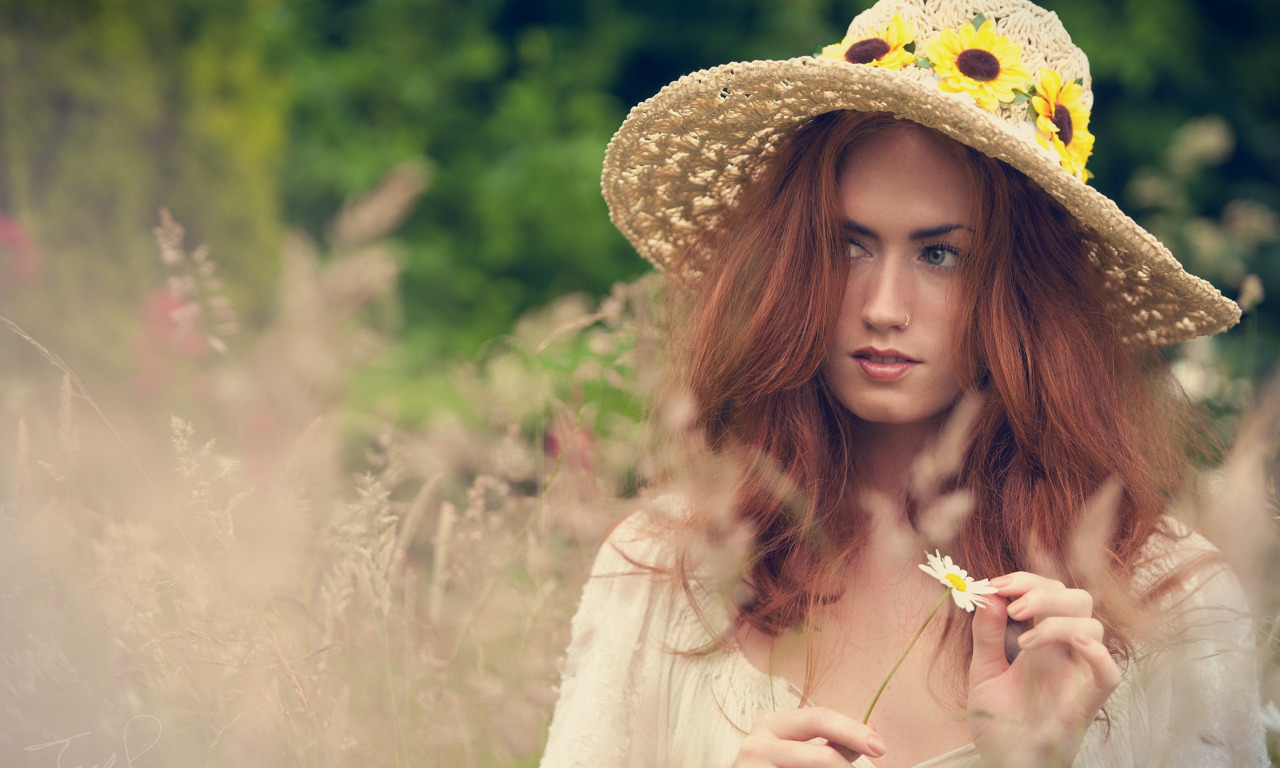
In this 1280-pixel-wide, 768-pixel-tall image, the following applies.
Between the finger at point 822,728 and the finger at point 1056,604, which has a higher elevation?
the finger at point 1056,604

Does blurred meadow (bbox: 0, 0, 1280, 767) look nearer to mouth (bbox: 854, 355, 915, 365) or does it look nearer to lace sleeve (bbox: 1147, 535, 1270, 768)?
lace sleeve (bbox: 1147, 535, 1270, 768)

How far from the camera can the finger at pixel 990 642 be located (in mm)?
1077

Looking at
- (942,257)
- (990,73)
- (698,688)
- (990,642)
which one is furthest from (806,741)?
(990,73)

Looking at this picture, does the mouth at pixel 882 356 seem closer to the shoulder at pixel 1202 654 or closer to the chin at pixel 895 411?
the chin at pixel 895 411

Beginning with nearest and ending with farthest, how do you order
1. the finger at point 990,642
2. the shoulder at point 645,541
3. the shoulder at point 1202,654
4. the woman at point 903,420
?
the finger at point 990,642, the shoulder at point 1202,654, the woman at point 903,420, the shoulder at point 645,541

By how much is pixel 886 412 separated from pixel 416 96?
12.9 feet

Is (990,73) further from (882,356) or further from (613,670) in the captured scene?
(613,670)

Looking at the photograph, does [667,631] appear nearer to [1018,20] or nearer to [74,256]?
[1018,20]

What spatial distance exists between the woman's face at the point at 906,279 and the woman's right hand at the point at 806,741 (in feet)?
Result: 1.55

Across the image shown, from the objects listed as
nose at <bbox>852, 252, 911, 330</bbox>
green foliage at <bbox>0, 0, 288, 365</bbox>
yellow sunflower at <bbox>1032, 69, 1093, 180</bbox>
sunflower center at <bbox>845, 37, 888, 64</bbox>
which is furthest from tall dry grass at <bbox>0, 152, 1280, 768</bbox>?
green foliage at <bbox>0, 0, 288, 365</bbox>

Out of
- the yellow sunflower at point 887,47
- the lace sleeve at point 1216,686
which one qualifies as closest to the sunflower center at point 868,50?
the yellow sunflower at point 887,47

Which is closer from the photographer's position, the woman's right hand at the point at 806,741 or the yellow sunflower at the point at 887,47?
the woman's right hand at the point at 806,741

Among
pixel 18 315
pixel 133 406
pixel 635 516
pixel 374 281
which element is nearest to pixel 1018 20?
pixel 635 516

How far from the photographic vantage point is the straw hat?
1.32m
